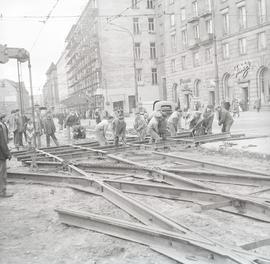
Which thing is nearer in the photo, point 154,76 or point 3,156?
point 3,156

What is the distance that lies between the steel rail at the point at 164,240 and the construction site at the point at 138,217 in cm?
1

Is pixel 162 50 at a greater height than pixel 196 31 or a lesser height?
lesser

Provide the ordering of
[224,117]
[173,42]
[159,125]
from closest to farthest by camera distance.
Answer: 1. [159,125]
2. [224,117]
3. [173,42]

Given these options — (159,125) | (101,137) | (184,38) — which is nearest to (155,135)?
(159,125)

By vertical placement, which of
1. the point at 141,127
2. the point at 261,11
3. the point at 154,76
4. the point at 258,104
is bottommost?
the point at 141,127

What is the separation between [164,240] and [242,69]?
35055 mm

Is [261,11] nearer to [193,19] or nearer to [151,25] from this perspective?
[193,19]

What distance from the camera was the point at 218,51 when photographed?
41344 millimetres

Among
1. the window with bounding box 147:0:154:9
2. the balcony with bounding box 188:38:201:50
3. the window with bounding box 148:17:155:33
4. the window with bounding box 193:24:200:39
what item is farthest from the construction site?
the window with bounding box 147:0:154:9

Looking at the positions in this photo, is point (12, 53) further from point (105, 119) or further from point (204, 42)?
point (204, 42)

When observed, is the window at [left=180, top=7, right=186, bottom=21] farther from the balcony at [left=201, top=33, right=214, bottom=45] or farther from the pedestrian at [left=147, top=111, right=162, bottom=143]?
the pedestrian at [left=147, top=111, right=162, bottom=143]

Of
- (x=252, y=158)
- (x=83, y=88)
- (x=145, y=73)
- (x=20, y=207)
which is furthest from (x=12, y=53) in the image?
(x=83, y=88)

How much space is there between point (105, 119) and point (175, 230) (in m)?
10.4

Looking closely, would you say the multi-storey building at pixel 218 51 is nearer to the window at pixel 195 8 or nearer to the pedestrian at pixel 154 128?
the window at pixel 195 8
